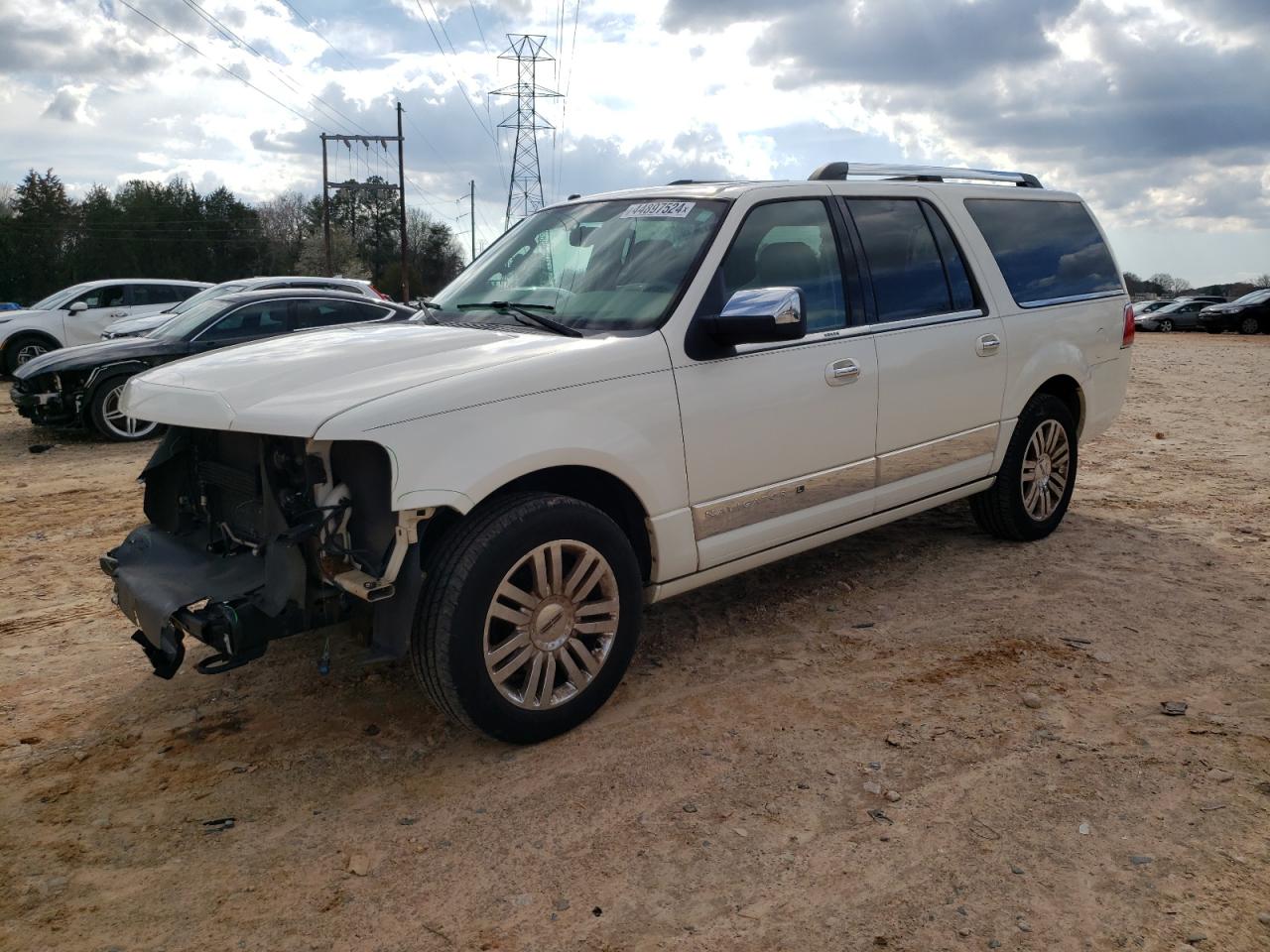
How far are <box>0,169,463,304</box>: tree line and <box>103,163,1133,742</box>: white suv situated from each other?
56.8 m

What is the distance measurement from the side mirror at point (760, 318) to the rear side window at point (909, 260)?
41.4 inches

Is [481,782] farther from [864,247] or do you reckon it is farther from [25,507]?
[25,507]

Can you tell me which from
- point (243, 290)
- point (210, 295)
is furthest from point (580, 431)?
point (210, 295)

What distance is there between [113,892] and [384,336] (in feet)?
7.17

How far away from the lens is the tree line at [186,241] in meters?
65.3

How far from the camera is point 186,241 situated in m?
72.2

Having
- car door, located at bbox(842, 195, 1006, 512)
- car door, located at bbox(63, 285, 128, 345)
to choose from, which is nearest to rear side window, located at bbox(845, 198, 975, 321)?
car door, located at bbox(842, 195, 1006, 512)

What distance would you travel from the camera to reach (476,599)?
3318 mm

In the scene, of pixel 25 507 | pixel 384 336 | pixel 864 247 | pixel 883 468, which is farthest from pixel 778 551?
pixel 25 507

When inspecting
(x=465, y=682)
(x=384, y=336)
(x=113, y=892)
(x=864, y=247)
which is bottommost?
A: (x=113, y=892)

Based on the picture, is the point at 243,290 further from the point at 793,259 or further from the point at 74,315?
the point at 793,259

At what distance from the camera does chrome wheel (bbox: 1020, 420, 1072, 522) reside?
230 inches

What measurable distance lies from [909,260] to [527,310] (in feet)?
6.61

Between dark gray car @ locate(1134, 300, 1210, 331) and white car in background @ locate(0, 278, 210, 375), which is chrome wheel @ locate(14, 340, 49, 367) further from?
dark gray car @ locate(1134, 300, 1210, 331)
